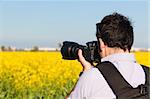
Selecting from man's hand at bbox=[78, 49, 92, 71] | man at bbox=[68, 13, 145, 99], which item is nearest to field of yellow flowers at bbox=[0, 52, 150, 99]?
man's hand at bbox=[78, 49, 92, 71]

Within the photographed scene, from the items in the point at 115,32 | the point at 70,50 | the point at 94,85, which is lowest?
the point at 94,85

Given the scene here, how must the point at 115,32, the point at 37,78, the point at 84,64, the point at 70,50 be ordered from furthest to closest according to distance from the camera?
1. the point at 37,78
2. the point at 70,50
3. the point at 84,64
4. the point at 115,32

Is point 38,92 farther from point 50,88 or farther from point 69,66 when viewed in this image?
point 69,66

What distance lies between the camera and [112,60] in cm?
272

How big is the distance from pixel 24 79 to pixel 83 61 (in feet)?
19.6

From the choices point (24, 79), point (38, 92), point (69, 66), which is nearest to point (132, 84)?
point (38, 92)

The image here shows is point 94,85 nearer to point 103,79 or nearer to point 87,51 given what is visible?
point 103,79

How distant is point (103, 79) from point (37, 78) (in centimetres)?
629

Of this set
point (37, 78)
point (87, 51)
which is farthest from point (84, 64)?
point (37, 78)

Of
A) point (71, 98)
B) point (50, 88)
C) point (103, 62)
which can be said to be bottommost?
point (50, 88)

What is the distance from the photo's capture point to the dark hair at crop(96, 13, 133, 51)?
8.96 ft

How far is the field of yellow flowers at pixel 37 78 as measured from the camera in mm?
7857

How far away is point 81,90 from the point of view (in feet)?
8.71

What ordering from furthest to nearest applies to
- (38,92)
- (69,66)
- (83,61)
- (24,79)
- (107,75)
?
(69,66)
(24,79)
(38,92)
(83,61)
(107,75)
